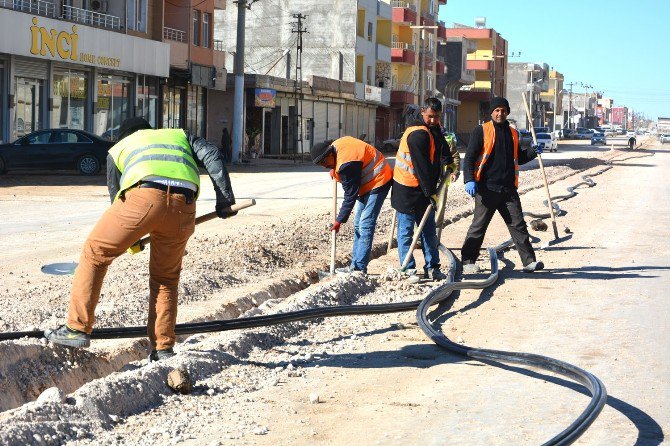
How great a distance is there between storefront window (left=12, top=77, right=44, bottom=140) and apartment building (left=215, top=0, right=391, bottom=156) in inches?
825

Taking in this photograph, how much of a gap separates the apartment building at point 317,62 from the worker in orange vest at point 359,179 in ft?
142

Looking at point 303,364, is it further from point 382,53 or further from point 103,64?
point 382,53

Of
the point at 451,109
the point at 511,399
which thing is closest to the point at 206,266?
Answer: the point at 511,399

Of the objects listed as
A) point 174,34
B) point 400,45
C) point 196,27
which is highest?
Result: point 400,45

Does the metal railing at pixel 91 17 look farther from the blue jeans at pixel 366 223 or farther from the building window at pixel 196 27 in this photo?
the blue jeans at pixel 366 223

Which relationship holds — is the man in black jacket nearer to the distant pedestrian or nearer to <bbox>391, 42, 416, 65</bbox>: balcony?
the distant pedestrian

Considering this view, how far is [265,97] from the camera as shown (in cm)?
5041

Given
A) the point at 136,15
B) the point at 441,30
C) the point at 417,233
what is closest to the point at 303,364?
the point at 417,233

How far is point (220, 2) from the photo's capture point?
1860 inches

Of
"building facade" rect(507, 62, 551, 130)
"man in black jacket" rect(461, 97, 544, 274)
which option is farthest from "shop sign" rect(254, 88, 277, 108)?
"building facade" rect(507, 62, 551, 130)

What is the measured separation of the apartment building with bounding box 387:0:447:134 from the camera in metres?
77.1

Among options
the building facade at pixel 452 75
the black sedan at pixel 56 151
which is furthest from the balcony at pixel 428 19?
the black sedan at pixel 56 151

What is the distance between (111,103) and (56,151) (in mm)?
9943

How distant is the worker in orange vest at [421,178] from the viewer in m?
10.6
